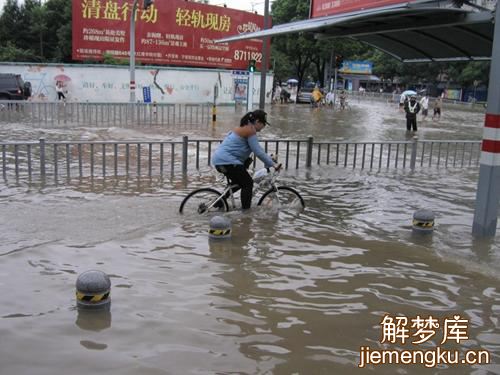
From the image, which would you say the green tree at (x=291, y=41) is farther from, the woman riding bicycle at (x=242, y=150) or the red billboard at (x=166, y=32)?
the woman riding bicycle at (x=242, y=150)

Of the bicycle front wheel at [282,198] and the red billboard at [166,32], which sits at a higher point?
the red billboard at [166,32]

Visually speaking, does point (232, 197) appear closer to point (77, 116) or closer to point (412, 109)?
point (77, 116)

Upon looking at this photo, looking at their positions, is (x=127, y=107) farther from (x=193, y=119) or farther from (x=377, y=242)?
(x=377, y=242)

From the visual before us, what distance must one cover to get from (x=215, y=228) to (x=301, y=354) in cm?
300

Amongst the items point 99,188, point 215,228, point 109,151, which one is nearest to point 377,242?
point 215,228

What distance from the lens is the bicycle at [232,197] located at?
8.26 meters

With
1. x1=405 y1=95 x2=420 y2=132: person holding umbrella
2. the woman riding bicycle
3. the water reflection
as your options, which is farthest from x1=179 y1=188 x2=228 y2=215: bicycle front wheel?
x1=405 y1=95 x2=420 y2=132: person holding umbrella

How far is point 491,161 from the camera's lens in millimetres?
7270

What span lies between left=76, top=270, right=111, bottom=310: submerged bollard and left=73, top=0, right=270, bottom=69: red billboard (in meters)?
29.6

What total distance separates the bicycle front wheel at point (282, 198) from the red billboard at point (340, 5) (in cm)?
385

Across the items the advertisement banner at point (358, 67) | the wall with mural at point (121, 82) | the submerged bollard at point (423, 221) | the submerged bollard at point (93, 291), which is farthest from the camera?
the advertisement banner at point (358, 67)

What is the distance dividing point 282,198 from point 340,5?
5.22m

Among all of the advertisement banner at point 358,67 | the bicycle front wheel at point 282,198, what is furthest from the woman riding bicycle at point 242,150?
the advertisement banner at point 358,67

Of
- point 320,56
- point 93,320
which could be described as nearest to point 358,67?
point 320,56
